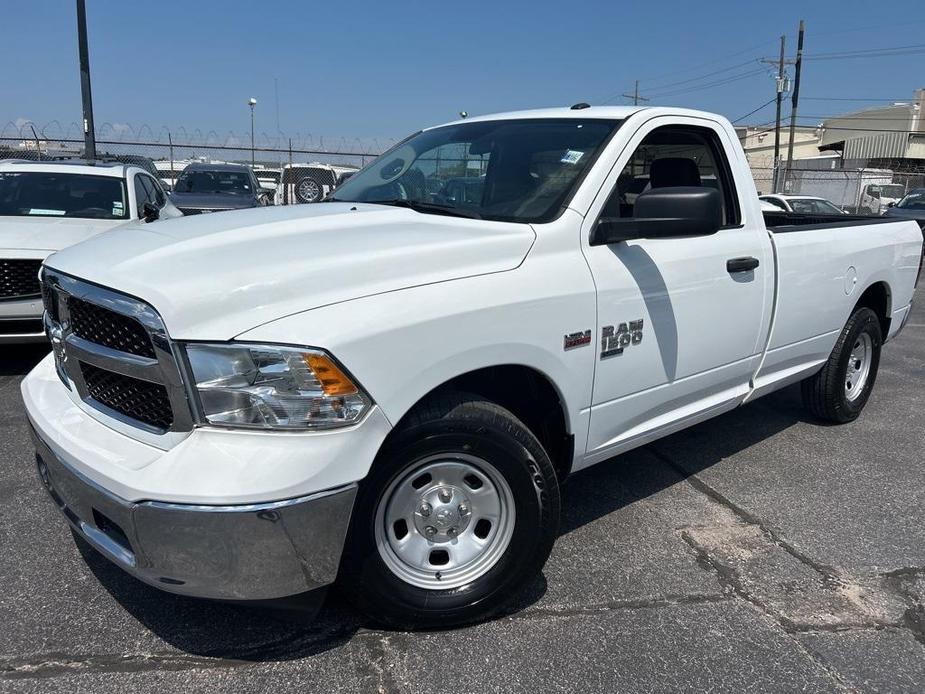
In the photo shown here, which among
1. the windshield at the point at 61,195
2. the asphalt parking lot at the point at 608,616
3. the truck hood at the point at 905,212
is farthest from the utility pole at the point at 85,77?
the truck hood at the point at 905,212

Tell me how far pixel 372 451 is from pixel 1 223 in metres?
5.50

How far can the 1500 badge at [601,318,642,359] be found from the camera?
121 inches

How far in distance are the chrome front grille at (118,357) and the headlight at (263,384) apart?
88mm

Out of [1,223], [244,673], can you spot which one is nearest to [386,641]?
[244,673]

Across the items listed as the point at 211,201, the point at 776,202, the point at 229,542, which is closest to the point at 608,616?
the point at 229,542

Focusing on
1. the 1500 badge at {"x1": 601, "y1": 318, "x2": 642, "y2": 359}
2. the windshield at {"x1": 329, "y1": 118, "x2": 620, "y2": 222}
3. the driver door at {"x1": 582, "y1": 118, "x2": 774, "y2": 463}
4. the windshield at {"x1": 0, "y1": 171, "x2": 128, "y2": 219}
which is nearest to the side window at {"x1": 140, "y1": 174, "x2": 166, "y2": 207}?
the windshield at {"x1": 0, "y1": 171, "x2": 128, "y2": 219}

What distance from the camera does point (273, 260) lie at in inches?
98.2

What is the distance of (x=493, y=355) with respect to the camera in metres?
2.67

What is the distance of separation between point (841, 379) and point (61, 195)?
7119 millimetres

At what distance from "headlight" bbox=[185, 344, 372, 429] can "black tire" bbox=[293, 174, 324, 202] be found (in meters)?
15.1

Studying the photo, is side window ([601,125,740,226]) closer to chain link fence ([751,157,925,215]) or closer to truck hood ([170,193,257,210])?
truck hood ([170,193,257,210])

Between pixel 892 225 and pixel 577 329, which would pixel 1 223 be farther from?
pixel 892 225

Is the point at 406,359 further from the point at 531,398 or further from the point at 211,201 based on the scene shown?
the point at 211,201

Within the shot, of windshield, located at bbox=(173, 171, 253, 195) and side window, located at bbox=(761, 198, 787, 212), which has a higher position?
windshield, located at bbox=(173, 171, 253, 195)
